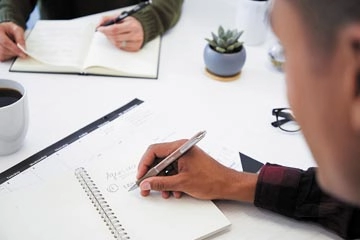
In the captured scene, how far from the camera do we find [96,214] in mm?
811

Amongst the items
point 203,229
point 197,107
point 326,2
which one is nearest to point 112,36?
point 197,107

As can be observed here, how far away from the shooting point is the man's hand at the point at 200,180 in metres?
0.84

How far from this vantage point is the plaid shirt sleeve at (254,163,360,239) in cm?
80

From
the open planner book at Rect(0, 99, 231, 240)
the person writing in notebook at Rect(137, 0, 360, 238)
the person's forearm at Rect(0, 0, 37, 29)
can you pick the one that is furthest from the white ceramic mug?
the person writing in notebook at Rect(137, 0, 360, 238)

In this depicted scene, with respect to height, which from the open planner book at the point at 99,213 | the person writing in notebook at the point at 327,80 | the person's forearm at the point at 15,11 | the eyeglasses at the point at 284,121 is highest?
the person writing in notebook at the point at 327,80

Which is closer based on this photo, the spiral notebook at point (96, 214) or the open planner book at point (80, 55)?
the spiral notebook at point (96, 214)

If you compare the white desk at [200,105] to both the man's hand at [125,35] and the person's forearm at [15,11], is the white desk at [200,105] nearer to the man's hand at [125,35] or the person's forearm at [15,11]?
the man's hand at [125,35]

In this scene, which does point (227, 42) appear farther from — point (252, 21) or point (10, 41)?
point (10, 41)

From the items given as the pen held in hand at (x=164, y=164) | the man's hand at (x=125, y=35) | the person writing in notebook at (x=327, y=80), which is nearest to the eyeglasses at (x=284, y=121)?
the pen held in hand at (x=164, y=164)

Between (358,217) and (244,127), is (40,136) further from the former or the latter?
(358,217)

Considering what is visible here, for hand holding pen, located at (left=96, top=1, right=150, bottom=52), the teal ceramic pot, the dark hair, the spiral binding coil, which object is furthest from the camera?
hand holding pen, located at (left=96, top=1, right=150, bottom=52)

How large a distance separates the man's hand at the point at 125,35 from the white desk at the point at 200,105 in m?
0.08

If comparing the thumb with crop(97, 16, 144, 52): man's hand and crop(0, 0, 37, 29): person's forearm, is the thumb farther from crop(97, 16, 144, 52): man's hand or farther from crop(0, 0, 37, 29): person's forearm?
crop(0, 0, 37, 29): person's forearm

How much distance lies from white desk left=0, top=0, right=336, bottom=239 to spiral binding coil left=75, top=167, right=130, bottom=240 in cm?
15
